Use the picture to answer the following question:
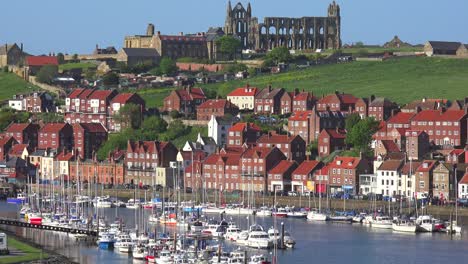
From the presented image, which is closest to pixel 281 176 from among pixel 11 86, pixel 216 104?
pixel 216 104

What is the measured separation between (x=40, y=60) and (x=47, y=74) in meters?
8.56

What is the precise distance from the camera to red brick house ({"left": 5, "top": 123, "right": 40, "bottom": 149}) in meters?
123

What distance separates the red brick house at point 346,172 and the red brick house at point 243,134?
13511 mm

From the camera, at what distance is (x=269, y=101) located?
122438 mm

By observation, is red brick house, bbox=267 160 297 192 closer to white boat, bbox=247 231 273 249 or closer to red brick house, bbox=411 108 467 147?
red brick house, bbox=411 108 467 147

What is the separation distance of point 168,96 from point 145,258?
2370 inches

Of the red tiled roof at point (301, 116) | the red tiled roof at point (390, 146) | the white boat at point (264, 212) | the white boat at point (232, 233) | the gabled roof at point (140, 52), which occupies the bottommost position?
the white boat at point (232, 233)

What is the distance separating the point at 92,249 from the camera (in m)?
75.9

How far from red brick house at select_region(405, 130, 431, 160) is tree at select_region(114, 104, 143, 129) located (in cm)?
2958

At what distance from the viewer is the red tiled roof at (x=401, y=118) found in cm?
10550

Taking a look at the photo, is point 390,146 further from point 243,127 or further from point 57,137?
point 57,137

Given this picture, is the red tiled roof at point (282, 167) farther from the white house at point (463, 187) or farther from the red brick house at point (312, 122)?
the white house at point (463, 187)

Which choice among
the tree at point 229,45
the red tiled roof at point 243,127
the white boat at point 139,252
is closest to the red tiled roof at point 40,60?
the tree at point 229,45

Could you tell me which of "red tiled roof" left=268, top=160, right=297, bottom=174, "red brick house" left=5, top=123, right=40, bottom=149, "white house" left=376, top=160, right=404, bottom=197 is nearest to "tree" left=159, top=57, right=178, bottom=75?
"red brick house" left=5, top=123, right=40, bottom=149
